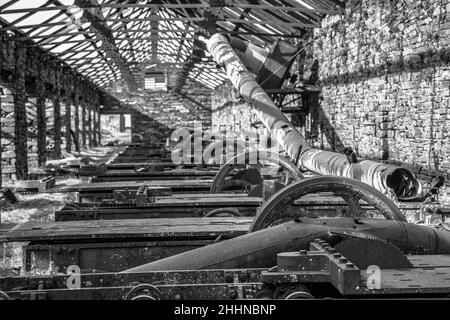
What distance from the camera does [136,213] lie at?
559 centimetres

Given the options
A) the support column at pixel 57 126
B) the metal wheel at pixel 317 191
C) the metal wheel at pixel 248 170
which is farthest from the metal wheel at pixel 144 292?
the support column at pixel 57 126

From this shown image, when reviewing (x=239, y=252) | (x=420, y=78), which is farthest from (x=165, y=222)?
(x=420, y=78)

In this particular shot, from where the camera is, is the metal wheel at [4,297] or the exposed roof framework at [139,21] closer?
the metal wheel at [4,297]

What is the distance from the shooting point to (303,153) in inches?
408

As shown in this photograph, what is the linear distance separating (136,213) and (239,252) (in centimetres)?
273

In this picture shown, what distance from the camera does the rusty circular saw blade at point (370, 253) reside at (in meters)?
2.80

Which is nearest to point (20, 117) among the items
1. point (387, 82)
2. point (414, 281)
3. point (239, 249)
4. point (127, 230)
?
point (387, 82)

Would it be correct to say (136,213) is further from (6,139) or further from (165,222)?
(6,139)

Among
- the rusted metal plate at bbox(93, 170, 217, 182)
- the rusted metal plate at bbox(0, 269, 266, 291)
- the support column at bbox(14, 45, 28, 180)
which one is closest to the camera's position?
the rusted metal plate at bbox(0, 269, 266, 291)

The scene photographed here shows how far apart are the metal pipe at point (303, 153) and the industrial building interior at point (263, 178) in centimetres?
3

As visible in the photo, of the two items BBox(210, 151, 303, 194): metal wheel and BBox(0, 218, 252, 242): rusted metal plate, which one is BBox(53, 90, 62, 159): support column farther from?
BBox(0, 218, 252, 242): rusted metal plate

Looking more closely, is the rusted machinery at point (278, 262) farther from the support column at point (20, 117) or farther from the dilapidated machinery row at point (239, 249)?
the support column at point (20, 117)

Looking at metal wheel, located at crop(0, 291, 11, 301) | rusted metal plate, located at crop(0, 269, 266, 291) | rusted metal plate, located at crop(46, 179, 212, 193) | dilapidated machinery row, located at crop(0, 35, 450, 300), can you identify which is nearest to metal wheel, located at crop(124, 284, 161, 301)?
dilapidated machinery row, located at crop(0, 35, 450, 300)

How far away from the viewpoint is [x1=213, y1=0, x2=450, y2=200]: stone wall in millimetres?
8492
